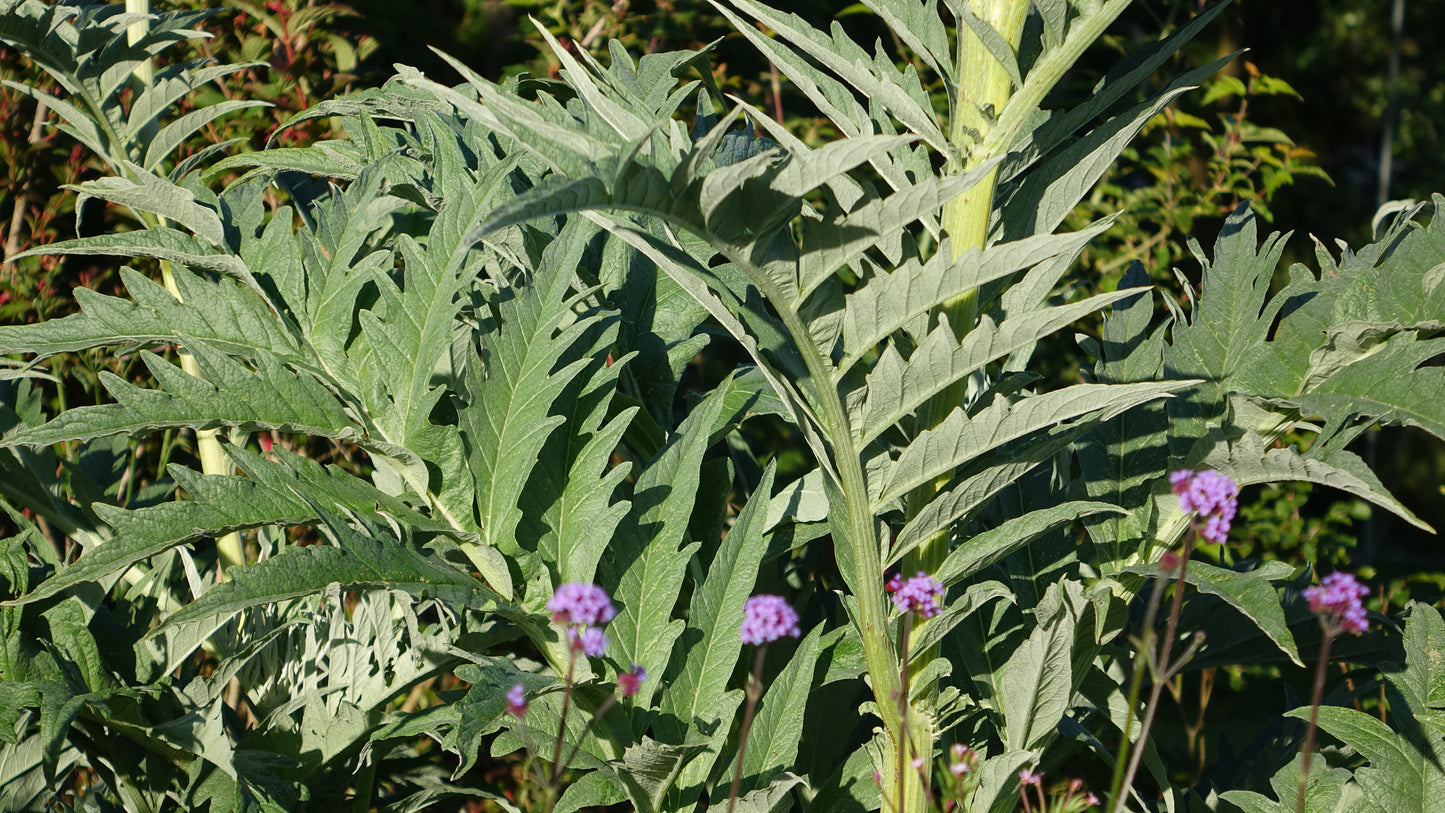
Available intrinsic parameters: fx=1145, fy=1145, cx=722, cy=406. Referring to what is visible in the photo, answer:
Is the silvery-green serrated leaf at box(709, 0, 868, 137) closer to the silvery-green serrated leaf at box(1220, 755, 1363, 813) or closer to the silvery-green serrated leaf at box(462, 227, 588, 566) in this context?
the silvery-green serrated leaf at box(462, 227, 588, 566)

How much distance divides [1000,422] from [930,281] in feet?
0.50

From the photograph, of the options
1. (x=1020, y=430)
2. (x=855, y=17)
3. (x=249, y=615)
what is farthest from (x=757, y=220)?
(x=855, y=17)

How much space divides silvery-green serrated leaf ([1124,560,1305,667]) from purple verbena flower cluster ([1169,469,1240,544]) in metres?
0.06

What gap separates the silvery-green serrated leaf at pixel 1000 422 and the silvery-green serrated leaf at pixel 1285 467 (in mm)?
127

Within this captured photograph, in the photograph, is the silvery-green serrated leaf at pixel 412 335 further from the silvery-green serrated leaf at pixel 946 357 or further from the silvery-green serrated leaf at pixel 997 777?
the silvery-green serrated leaf at pixel 997 777

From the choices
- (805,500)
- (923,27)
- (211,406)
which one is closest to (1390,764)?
(805,500)

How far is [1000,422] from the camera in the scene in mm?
1008

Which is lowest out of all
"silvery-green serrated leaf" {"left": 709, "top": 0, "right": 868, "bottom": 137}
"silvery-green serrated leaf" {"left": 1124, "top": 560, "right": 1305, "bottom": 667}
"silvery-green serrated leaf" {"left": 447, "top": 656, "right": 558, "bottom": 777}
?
"silvery-green serrated leaf" {"left": 447, "top": 656, "right": 558, "bottom": 777}

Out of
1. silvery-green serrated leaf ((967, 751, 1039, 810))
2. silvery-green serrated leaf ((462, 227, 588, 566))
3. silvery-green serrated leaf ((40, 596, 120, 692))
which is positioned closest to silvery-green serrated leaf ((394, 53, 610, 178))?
silvery-green serrated leaf ((462, 227, 588, 566))

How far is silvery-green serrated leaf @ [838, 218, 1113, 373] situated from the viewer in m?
0.90

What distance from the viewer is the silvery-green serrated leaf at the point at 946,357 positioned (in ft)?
3.09

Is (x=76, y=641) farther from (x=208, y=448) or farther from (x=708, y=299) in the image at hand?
(x=708, y=299)

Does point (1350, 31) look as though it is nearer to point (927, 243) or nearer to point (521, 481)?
point (927, 243)

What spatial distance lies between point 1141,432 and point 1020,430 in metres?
0.40
